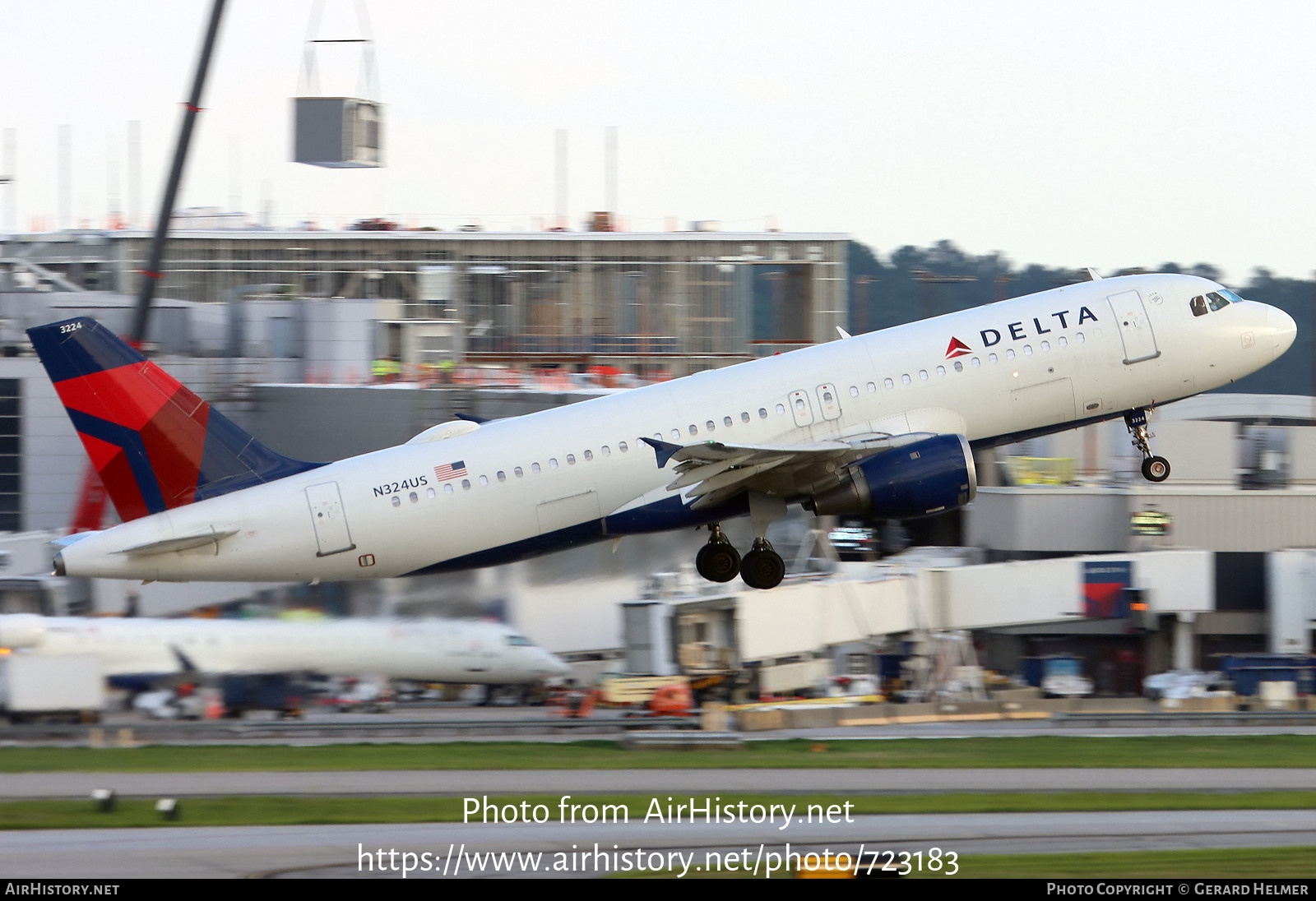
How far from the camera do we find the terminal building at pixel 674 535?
4541 centimetres

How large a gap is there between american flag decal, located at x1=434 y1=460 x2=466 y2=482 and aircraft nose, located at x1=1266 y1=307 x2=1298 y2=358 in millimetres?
18541

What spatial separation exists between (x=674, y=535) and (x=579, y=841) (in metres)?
25.0

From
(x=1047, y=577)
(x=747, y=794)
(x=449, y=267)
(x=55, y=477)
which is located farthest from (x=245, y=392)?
(x=747, y=794)

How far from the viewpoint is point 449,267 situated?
77.2 metres

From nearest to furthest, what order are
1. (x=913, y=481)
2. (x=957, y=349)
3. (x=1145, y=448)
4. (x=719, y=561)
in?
(x=913, y=481) < (x=957, y=349) < (x=719, y=561) < (x=1145, y=448)

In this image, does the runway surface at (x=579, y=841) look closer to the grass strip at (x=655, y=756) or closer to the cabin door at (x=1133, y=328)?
the grass strip at (x=655, y=756)

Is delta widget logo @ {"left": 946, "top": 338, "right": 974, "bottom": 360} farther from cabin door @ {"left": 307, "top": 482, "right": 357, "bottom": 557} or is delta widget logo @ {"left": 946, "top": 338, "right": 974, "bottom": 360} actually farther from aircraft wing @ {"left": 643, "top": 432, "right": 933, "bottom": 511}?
cabin door @ {"left": 307, "top": 482, "right": 357, "bottom": 557}

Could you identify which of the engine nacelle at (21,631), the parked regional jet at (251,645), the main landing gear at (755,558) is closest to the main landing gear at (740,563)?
the main landing gear at (755,558)

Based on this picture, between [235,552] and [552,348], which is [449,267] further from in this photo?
[235,552]

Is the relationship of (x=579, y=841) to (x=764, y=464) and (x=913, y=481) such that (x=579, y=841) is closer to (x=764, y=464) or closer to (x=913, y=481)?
(x=764, y=464)

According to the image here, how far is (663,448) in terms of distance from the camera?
93.5 ft

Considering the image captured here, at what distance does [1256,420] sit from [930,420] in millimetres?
55690

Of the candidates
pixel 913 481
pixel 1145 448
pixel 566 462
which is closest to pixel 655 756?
pixel 566 462

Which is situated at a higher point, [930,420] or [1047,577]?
[930,420]
